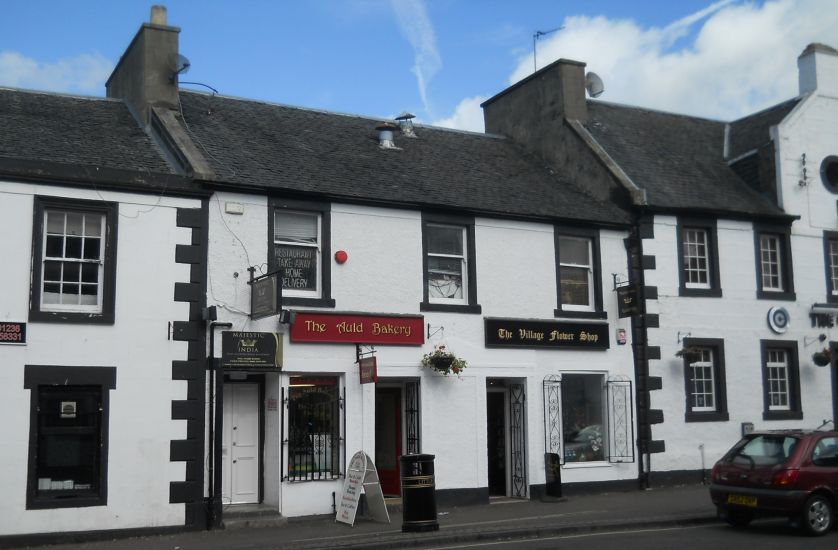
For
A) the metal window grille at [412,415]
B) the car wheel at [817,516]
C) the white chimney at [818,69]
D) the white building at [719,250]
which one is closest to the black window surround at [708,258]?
the white building at [719,250]

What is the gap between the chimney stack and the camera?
18375 mm

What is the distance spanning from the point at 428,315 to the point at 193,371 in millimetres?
4691

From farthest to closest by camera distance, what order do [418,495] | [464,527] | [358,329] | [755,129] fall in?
[755,129] → [358,329] → [464,527] → [418,495]

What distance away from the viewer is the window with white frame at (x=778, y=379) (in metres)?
21.5

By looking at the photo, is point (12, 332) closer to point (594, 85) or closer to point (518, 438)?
point (518, 438)

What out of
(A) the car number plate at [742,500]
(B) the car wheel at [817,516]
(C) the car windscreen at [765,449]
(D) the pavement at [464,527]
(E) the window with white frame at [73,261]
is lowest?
(D) the pavement at [464,527]

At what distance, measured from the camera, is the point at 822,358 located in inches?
854

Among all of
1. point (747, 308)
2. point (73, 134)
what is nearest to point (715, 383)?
point (747, 308)

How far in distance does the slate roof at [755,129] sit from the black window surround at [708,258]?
131 inches

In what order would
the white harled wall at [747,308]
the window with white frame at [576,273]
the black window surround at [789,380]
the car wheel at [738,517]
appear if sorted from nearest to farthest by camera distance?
the car wheel at [738,517]
the window with white frame at [576,273]
the white harled wall at [747,308]
the black window surround at [789,380]

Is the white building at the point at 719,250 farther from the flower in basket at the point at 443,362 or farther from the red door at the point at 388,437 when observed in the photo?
the red door at the point at 388,437

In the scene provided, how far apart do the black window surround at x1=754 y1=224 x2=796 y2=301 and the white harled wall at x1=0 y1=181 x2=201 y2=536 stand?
13.1 metres

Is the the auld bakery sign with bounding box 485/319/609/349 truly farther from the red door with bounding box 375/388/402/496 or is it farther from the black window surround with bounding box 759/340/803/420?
the black window surround with bounding box 759/340/803/420

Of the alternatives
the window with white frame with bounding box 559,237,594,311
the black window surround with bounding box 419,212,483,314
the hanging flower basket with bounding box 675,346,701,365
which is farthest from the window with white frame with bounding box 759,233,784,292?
the black window surround with bounding box 419,212,483,314
